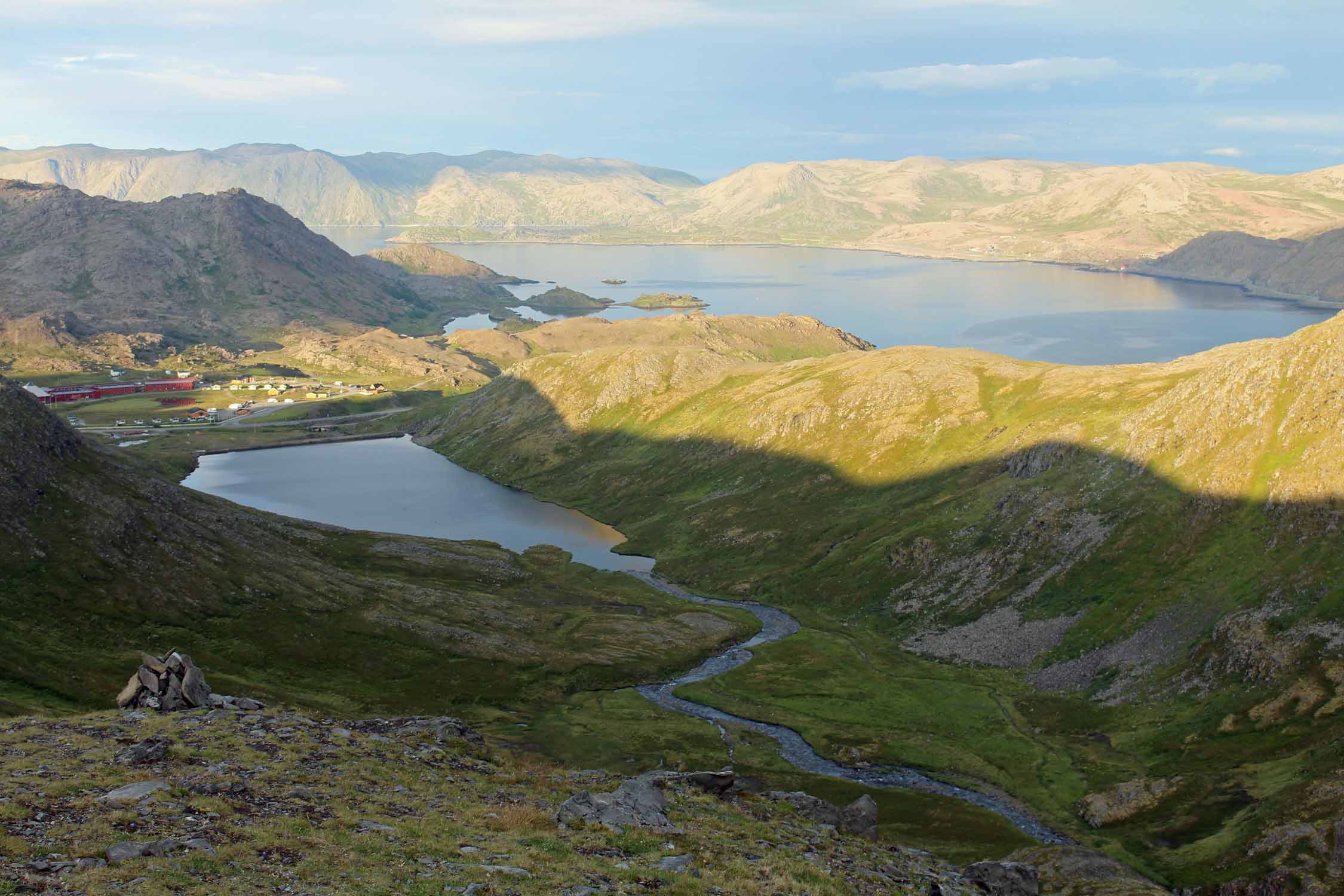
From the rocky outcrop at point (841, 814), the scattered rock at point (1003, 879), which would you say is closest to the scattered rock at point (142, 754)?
the rocky outcrop at point (841, 814)

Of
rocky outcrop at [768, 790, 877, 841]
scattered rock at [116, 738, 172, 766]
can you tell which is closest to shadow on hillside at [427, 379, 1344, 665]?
rocky outcrop at [768, 790, 877, 841]

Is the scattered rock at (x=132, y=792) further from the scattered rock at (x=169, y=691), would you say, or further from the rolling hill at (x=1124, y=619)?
the rolling hill at (x=1124, y=619)

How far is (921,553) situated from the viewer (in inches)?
6718

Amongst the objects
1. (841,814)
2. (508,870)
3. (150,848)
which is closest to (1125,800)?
(841,814)

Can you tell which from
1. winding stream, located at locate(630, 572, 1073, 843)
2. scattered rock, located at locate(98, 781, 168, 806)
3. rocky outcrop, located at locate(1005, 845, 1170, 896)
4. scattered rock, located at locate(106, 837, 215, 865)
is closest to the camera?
scattered rock, located at locate(106, 837, 215, 865)

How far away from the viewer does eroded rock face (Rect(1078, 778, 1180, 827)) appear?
295ft

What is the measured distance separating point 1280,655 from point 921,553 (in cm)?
6723


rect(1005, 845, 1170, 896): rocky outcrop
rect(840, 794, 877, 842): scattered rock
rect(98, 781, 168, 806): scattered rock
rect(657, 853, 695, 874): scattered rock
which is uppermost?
rect(98, 781, 168, 806): scattered rock

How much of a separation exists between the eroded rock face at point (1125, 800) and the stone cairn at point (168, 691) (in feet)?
243

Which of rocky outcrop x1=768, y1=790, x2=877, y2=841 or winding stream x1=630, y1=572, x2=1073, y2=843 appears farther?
winding stream x1=630, y1=572, x2=1073, y2=843

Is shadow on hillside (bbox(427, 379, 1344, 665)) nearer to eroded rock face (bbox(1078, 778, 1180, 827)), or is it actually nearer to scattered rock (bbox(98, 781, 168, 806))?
eroded rock face (bbox(1078, 778, 1180, 827))

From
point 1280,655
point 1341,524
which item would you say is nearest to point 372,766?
point 1280,655

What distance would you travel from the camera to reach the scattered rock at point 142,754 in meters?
48.5

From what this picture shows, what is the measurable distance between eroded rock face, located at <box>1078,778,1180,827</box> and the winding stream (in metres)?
4.37
